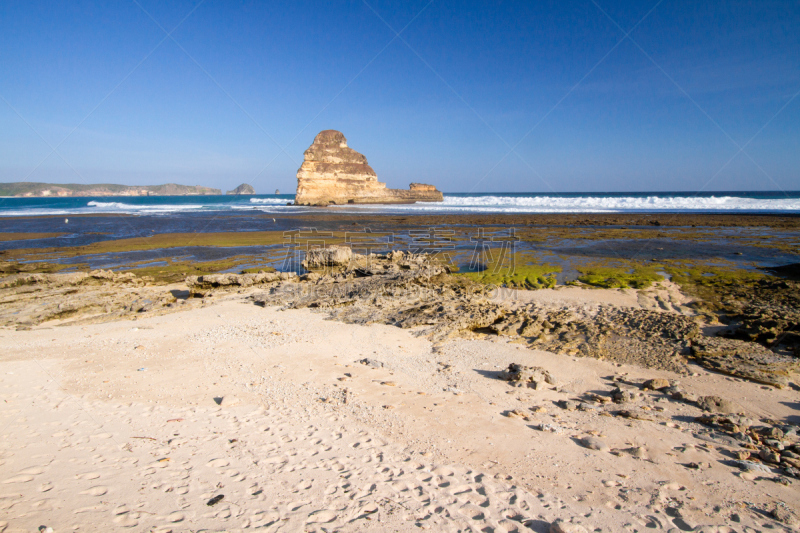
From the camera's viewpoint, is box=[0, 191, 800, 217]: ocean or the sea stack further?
the sea stack

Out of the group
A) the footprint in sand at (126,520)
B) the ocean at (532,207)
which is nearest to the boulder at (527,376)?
the footprint in sand at (126,520)

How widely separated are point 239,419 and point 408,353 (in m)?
2.94

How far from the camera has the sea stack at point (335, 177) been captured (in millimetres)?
67938

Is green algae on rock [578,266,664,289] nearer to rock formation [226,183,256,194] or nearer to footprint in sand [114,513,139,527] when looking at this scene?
footprint in sand [114,513,139,527]

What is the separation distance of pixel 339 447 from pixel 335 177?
2749 inches

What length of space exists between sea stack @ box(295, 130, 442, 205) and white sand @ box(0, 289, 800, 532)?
6360cm

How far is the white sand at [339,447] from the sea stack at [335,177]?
209ft

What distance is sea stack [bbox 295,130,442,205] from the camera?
67.9m

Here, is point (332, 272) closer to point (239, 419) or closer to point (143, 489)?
point (239, 419)

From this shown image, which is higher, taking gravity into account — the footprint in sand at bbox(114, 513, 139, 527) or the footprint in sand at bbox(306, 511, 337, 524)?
the footprint in sand at bbox(114, 513, 139, 527)

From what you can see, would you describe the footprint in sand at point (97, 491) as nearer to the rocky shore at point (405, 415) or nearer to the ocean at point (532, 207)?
the rocky shore at point (405, 415)

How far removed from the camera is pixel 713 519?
2.97 m

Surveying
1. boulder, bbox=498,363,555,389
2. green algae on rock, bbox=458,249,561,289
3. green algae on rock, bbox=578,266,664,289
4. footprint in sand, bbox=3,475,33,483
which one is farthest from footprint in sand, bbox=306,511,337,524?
green algae on rock, bbox=578,266,664,289

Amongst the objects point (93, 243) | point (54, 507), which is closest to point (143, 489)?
point (54, 507)
